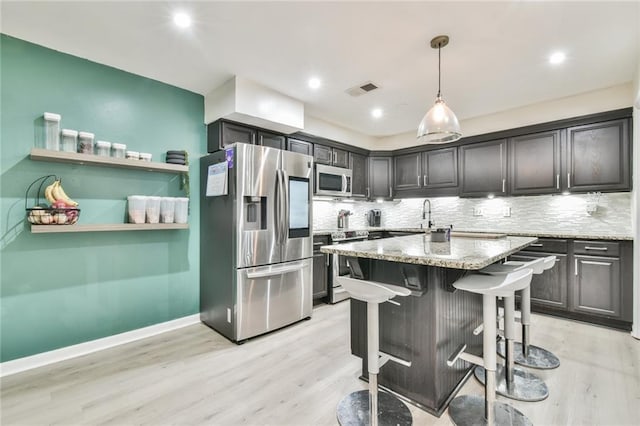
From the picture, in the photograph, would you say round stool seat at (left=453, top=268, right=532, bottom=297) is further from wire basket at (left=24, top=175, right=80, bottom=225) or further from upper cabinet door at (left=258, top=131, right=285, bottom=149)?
wire basket at (left=24, top=175, right=80, bottom=225)

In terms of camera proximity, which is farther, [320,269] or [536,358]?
[320,269]

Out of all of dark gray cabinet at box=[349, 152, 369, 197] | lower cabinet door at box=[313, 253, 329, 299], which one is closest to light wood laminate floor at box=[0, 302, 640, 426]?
lower cabinet door at box=[313, 253, 329, 299]

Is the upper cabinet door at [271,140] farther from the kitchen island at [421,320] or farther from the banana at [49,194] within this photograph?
the kitchen island at [421,320]

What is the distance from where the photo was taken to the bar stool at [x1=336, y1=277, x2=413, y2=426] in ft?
5.18

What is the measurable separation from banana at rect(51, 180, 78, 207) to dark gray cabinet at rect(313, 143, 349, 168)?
9.27 ft

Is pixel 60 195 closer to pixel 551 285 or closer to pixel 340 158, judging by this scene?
pixel 340 158

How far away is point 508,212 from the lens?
421 centimetres

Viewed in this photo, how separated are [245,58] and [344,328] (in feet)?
9.58

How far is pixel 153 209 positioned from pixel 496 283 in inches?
117

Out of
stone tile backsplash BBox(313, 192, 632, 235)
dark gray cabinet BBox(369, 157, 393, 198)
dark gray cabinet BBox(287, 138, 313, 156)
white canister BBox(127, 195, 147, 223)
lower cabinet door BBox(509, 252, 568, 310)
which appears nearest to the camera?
white canister BBox(127, 195, 147, 223)

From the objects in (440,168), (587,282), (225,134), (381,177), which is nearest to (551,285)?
(587,282)

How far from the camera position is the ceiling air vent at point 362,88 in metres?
3.24

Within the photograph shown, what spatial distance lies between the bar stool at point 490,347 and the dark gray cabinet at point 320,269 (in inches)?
87.9

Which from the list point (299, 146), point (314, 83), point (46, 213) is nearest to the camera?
point (46, 213)
